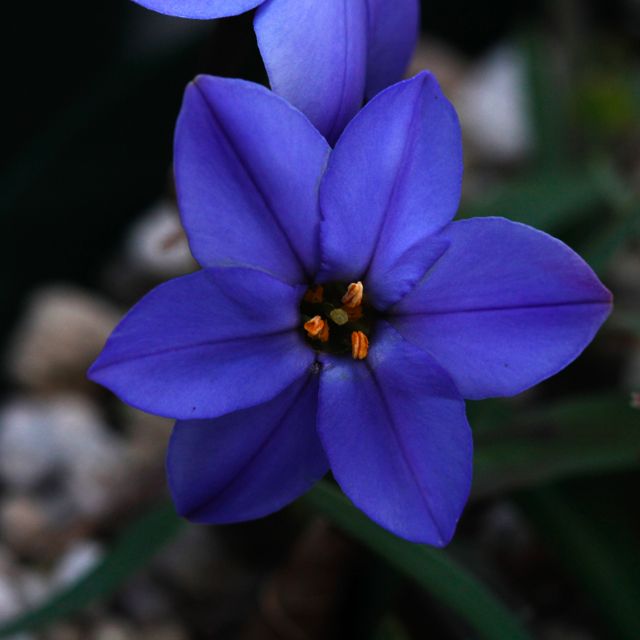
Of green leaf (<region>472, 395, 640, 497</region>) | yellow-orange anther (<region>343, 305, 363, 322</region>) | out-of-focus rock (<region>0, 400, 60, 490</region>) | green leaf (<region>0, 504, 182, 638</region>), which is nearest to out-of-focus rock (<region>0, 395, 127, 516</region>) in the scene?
out-of-focus rock (<region>0, 400, 60, 490</region>)

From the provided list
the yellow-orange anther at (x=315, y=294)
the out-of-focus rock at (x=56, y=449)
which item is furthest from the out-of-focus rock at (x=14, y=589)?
the yellow-orange anther at (x=315, y=294)

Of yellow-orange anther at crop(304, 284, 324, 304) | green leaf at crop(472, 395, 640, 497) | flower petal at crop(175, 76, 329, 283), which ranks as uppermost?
flower petal at crop(175, 76, 329, 283)

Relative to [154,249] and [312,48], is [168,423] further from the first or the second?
[312,48]

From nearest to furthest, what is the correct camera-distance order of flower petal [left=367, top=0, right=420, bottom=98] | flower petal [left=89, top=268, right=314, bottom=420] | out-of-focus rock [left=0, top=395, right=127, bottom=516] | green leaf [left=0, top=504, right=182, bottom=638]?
flower petal [left=89, top=268, right=314, bottom=420] → flower petal [left=367, top=0, right=420, bottom=98] → green leaf [left=0, top=504, right=182, bottom=638] → out-of-focus rock [left=0, top=395, right=127, bottom=516]

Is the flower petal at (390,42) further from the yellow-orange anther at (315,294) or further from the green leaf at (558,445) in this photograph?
the green leaf at (558,445)

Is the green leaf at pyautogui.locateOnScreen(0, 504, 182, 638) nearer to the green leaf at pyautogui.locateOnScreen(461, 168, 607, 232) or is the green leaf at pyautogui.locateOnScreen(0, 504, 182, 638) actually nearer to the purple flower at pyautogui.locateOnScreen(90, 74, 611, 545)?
the purple flower at pyautogui.locateOnScreen(90, 74, 611, 545)

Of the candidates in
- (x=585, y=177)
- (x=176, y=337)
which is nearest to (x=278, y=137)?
(x=176, y=337)

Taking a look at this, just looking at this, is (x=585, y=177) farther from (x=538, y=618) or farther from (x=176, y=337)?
(x=176, y=337)
